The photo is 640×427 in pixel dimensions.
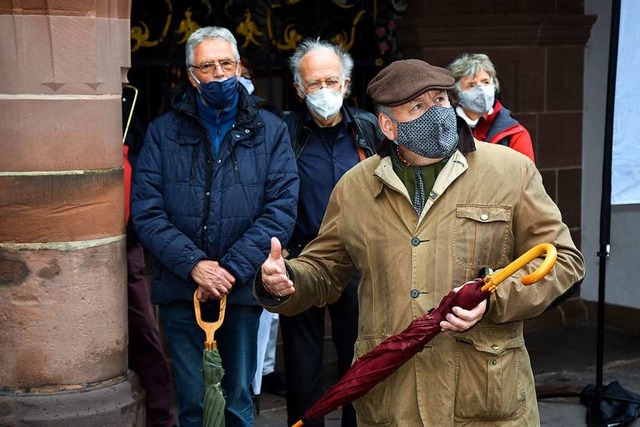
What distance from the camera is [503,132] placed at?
6.12m

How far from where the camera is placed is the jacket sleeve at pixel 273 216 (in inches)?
200

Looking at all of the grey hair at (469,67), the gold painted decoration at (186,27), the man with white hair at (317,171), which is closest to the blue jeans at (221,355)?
the man with white hair at (317,171)

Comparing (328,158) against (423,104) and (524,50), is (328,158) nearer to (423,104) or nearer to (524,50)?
(423,104)

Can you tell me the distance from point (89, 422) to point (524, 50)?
3946 mm

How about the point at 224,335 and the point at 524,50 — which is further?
the point at 524,50

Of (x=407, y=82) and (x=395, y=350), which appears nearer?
(x=395, y=350)

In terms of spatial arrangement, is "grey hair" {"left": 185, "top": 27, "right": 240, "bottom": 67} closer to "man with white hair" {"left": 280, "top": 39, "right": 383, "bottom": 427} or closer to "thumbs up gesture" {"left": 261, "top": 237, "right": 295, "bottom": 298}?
"man with white hair" {"left": 280, "top": 39, "right": 383, "bottom": 427}

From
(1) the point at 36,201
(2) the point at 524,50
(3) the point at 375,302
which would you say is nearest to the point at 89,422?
(1) the point at 36,201

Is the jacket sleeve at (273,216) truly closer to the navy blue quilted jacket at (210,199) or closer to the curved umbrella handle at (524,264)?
the navy blue quilted jacket at (210,199)

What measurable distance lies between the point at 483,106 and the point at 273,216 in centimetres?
143

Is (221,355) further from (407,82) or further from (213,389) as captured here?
(407,82)

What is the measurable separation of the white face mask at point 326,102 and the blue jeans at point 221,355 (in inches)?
33.8

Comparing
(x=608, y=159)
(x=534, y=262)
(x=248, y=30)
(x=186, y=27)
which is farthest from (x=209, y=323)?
(x=248, y=30)

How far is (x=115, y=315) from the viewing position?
5.36m
